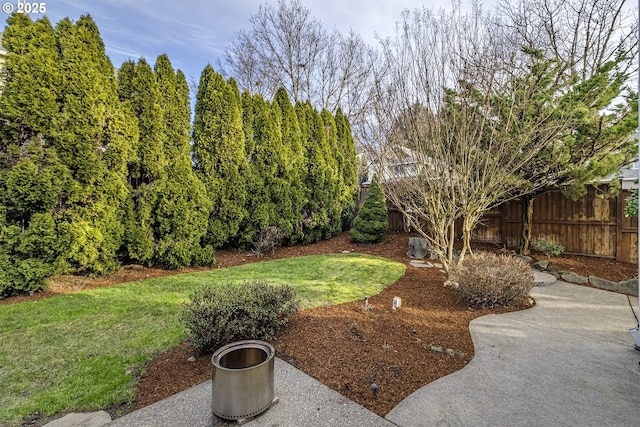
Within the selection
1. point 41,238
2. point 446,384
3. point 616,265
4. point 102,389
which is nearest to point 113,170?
point 41,238

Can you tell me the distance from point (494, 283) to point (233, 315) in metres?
3.60

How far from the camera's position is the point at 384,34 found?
5.27m

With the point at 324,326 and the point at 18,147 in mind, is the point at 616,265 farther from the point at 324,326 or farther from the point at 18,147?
the point at 18,147

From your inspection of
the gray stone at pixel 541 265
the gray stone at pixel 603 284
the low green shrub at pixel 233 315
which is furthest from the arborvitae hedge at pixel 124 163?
the gray stone at pixel 603 284

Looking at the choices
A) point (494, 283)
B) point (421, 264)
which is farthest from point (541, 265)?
point (494, 283)

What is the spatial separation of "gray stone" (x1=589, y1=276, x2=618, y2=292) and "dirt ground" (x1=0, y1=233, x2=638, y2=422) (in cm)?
286

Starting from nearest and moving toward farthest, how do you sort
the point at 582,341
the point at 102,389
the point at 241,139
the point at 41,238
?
the point at 102,389 → the point at 582,341 → the point at 41,238 → the point at 241,139

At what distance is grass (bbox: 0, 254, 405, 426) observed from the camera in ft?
8.06

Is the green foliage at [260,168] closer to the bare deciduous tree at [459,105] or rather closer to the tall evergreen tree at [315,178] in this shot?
the tall evergreen tree at [315,178]

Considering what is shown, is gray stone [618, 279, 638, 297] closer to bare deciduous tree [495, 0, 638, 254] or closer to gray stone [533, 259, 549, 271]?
gray stone [533, 259, 549, 271]

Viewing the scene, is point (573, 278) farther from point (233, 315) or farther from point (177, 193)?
point (177, 193)

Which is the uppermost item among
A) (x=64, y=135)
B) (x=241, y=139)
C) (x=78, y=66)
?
(x=78, y=66)

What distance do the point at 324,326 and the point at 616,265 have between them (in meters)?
6.70

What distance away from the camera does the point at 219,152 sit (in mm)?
8062
